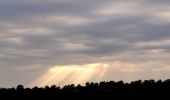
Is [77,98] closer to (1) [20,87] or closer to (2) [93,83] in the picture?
(2) [93,83]

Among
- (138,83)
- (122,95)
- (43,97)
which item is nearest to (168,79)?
(138,83)

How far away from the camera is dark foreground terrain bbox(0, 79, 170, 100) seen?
62125mm

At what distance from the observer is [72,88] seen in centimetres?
7125

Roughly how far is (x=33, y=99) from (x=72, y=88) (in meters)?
5.55

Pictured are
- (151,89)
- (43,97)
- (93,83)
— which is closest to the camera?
(151,89)

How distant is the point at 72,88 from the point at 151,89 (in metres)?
12.0

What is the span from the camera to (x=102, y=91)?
65.9m

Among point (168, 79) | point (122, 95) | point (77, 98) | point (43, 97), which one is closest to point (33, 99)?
point (43, 97)

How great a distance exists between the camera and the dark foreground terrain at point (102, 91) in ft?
204

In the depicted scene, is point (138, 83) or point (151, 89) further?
point (138, 83)

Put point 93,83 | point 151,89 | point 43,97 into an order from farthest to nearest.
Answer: point 93,83, point 43,97, point 151,89

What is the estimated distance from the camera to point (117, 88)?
218ft

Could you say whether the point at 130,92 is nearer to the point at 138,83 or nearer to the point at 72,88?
the point at 138,83

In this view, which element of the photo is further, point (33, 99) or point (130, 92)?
point (33, 99)
